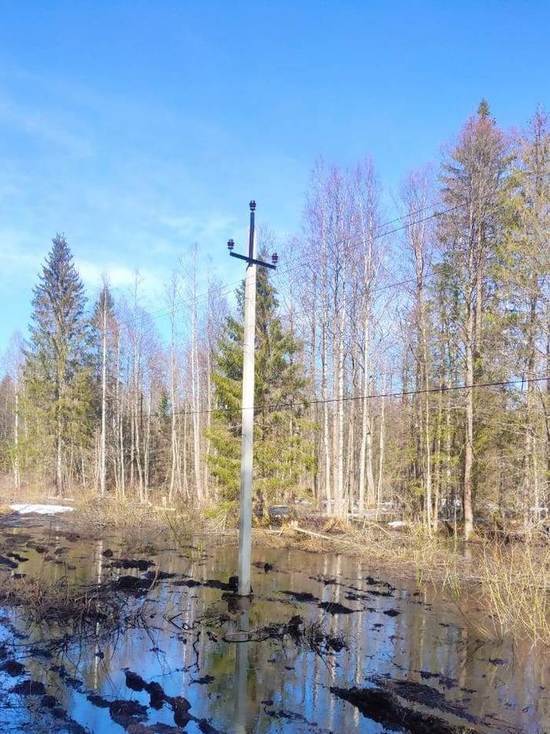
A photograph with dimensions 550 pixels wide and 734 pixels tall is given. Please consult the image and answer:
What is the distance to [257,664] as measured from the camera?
691cm

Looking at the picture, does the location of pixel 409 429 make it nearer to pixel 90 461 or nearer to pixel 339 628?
pixel 339 628

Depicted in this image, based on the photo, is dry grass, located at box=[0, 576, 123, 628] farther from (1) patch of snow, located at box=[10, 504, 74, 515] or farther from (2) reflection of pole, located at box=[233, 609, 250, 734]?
(1) patch of snow, located at box=[10, 504, 74, 515]

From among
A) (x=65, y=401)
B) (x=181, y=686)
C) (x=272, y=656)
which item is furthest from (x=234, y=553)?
(x=65, y=401)

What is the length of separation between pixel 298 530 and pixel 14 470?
76.6 ft

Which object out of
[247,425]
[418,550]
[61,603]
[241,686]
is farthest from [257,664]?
[418,550]

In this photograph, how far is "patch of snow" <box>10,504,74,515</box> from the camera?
81.8 feet

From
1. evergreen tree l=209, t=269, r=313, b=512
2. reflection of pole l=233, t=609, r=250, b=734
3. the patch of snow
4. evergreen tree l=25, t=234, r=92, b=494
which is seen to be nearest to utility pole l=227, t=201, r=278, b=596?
reflection of pole l=233, t=609, r=250, b=734

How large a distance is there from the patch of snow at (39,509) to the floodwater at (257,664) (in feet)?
46.4

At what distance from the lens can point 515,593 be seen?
27.2 ft

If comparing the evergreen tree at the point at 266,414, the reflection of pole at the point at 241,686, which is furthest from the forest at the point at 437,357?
the reflection of pole at the point at 241,686

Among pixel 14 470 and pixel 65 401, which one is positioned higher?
pixel 65 401

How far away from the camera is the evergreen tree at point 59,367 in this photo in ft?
104

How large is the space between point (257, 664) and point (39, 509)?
21406 mm

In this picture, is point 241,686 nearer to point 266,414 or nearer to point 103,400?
point 266,414
